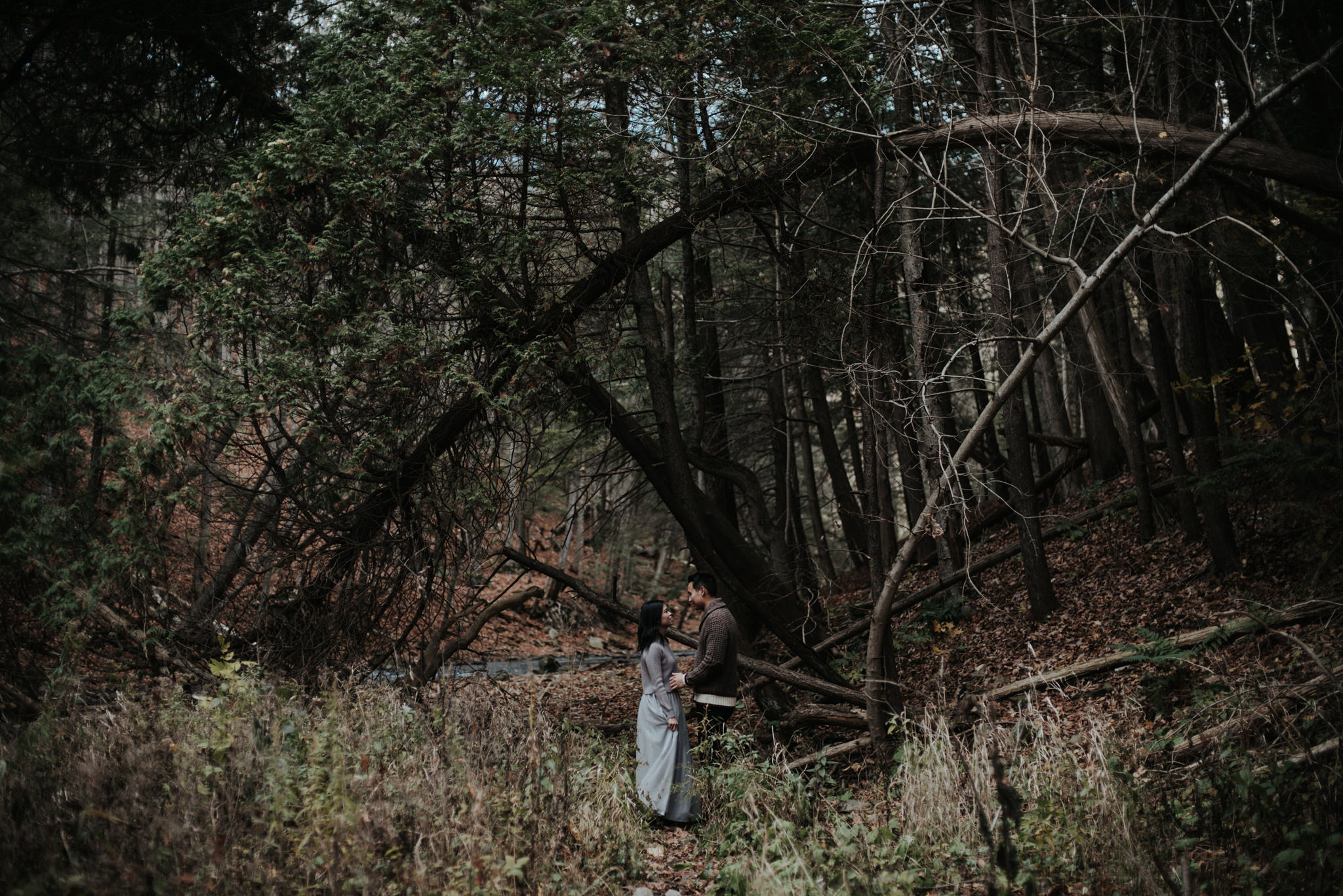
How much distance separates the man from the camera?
7059mm

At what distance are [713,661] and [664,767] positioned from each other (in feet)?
3.19

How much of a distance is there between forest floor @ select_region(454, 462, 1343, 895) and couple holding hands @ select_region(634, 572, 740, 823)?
0.92ft

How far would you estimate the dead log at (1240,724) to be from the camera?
508cm

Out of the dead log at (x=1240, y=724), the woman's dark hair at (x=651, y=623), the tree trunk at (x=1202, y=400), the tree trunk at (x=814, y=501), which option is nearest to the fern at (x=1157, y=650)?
the dead log at (x=1240, y=724)

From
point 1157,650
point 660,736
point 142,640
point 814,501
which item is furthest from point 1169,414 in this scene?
point 142,640

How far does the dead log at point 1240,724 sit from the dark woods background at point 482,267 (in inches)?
86.0

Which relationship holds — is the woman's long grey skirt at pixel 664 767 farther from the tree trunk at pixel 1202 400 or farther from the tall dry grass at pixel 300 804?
the tree trunk at pixel 1202 400

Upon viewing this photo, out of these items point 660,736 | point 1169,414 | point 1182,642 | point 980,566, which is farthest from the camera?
point 980,566

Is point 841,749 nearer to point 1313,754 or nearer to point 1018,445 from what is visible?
point 1313,754

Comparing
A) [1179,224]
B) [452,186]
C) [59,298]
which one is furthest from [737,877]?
[59,298]

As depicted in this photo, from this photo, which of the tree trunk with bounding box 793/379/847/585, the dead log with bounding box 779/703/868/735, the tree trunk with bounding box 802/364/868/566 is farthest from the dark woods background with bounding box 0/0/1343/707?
the tree trunk with bounding box 793/379/847/585

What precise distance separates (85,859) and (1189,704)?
24.1ft

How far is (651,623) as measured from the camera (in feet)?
22.2

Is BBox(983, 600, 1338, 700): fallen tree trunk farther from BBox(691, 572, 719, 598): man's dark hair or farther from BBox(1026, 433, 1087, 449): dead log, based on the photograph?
BBox(1026, 433, 1087, 449): dead log
